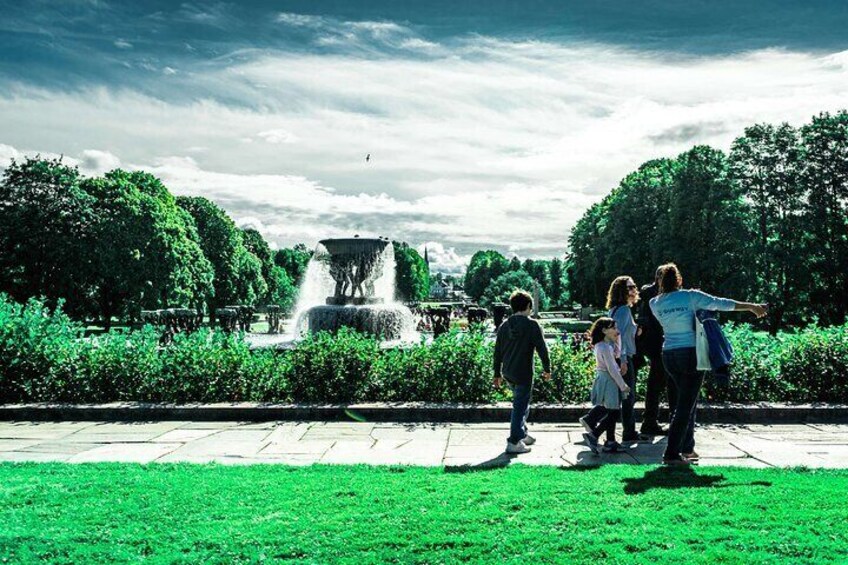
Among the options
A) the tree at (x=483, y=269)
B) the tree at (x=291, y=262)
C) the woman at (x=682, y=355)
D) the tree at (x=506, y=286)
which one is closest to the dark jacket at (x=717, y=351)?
the woman at (x=682, y=355)

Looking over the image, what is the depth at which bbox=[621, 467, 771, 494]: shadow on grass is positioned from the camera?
5156 mm

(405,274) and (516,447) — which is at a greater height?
(405,274)

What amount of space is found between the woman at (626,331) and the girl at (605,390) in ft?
0.83

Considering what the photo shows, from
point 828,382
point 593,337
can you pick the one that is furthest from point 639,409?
point 828,382

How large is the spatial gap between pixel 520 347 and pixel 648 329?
5.79 ft

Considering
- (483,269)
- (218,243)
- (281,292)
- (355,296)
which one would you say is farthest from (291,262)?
(355,296)

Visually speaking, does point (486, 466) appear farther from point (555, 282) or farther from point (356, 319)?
point (555, 282)

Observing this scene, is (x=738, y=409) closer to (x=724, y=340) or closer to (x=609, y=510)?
(x=724, y=340)

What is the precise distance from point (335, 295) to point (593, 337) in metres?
14.1

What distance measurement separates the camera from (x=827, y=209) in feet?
95.5

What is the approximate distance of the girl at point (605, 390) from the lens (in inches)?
263

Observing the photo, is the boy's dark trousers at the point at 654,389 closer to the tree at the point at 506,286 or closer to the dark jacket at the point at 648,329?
the dark jacket at the point at 648,329

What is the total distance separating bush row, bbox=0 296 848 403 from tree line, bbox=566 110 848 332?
20.4 meters

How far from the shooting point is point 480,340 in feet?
31.8
